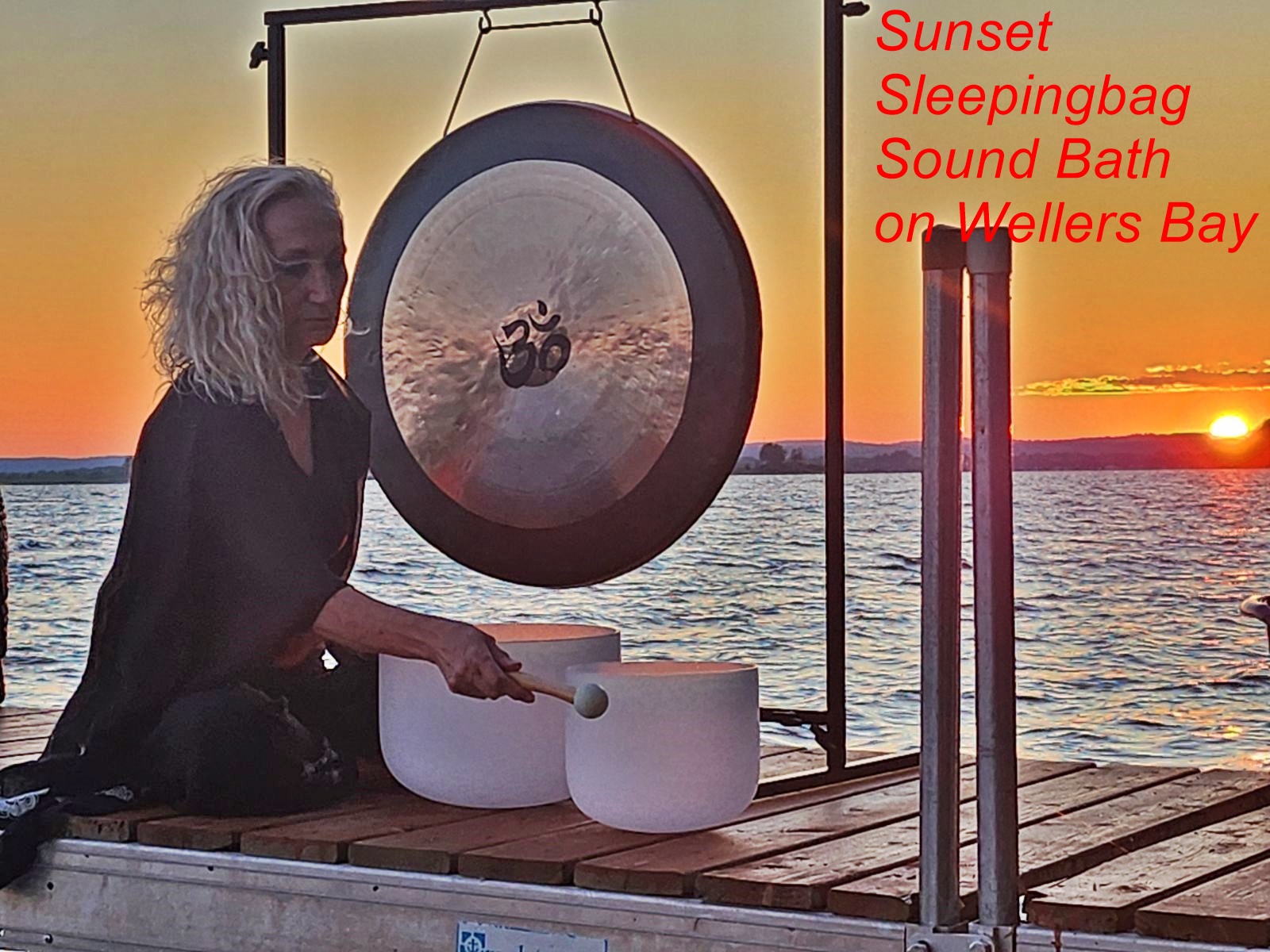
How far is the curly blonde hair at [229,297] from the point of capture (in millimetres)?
2119

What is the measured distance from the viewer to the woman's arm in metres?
1.98

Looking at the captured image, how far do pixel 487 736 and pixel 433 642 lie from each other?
0.17 metres

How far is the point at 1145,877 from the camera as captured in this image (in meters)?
1.74

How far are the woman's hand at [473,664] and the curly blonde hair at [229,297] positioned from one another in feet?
1.11

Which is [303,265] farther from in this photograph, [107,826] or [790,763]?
[790,763]

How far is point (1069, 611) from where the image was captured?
27.9 ft

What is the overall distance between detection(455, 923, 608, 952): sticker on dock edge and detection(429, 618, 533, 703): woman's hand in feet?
0.85

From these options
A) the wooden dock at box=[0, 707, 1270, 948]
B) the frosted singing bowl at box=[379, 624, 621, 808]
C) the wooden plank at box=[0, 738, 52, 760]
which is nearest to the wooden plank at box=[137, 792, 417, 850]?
the wooden dock at box=[0, 707, 1270, 948]

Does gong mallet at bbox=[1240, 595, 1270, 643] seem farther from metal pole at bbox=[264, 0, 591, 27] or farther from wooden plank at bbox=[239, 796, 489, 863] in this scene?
metal pole at bbox=[264, 0, 591, 27]

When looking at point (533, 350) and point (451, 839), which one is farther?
point (533, 350)

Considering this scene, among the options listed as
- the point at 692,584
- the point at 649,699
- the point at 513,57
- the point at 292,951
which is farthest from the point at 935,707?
the point at 692,584

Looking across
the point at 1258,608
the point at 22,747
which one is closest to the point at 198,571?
the point at 22,747

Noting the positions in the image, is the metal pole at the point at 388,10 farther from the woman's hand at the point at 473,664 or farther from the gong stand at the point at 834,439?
the woman's hand at the point at 473,664

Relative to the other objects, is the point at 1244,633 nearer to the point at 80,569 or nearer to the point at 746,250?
the point at 80,569
